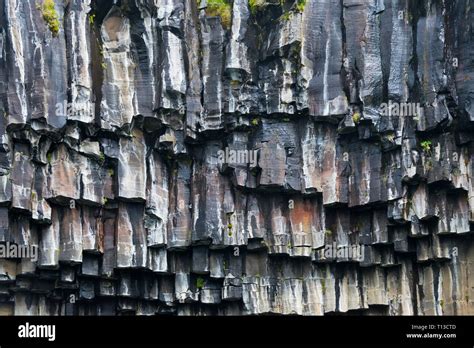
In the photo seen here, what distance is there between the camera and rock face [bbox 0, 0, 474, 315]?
4403cm

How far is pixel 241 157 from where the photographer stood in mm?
45000

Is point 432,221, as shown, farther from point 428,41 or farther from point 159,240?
point 159,240

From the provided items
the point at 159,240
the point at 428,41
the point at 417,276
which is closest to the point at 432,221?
the point at 417,276

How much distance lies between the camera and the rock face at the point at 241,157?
4403 centimetres

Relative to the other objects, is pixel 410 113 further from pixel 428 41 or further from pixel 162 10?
pixel 162 10

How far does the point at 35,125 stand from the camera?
4369 cm

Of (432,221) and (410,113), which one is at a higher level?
(410,113)

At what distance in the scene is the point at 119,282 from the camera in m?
44.8

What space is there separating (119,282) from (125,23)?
853 cm

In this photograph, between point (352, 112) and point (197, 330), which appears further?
point (352, 112)

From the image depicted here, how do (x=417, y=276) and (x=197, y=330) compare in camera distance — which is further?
(x=417, y=276)

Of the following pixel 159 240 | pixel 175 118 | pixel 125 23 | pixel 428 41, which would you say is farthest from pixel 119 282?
pixel 428 41

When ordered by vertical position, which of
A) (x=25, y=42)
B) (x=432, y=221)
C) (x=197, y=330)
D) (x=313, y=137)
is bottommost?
(x=197, y=330)

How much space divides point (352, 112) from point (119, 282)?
9.21 m
